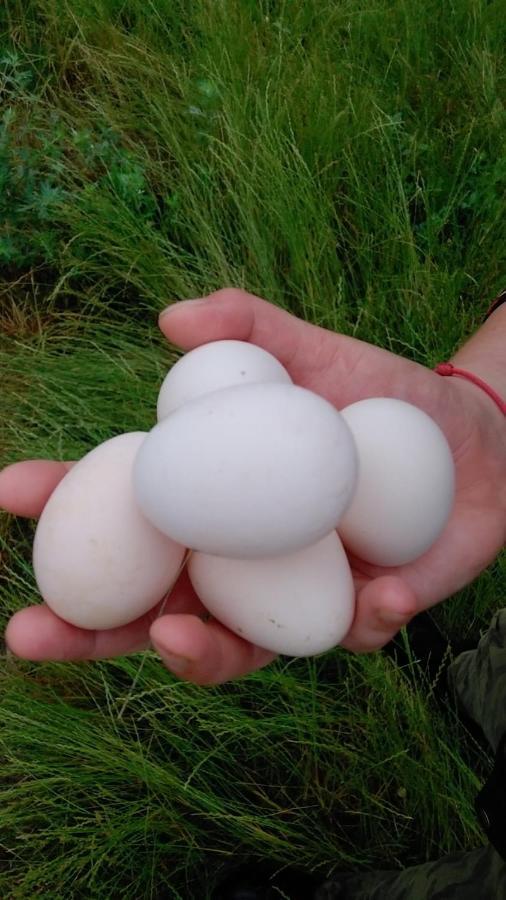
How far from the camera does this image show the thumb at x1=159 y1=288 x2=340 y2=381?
3.31 feet

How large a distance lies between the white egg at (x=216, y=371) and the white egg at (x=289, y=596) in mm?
200

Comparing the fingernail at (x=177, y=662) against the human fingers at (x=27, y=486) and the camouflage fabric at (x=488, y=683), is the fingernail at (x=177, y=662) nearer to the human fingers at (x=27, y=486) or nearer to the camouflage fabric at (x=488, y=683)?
the human fingers at (x=27, y=486)

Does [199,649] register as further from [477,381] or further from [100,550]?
[477,381]

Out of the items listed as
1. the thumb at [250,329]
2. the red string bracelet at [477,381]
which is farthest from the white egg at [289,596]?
the red string bracelet at [477,381]

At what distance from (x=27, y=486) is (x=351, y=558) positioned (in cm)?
41

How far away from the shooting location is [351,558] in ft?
3.25

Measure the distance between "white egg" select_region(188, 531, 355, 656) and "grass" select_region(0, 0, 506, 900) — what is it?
32 cm

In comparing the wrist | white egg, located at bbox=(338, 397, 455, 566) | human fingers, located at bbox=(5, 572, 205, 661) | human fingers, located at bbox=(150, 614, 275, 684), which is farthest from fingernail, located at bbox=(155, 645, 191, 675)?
the wrist

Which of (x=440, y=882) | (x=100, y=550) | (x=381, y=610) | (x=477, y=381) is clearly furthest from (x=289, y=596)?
(x=477, y=381)

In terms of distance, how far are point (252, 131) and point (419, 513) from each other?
1039mm

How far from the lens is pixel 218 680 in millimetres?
894

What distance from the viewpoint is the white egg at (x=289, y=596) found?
0.83 metres

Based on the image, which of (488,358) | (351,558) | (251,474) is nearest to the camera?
(251,474)

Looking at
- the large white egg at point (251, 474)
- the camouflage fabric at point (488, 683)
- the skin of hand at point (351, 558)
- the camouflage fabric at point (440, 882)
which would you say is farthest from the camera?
the camouflage fabric at point (488, 683)
